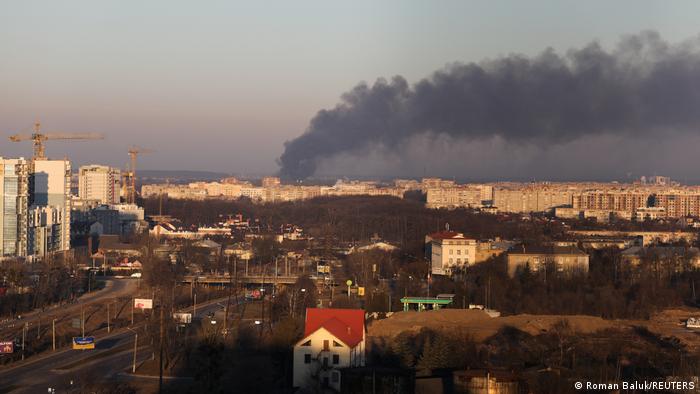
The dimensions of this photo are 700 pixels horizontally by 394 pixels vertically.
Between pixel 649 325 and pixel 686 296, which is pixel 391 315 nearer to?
pixel 649 325

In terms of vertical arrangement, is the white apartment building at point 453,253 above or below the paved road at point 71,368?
above

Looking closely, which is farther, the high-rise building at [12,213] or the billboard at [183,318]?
the high-rise building at [12,213]

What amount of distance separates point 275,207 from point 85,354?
123 ft

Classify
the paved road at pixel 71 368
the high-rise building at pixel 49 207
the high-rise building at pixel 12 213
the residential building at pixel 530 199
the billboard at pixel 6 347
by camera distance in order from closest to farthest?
the paved road at pixel 71 368 → the billboard at pixel 6 347 → the high-rise building at pixel 12 213 → the high-rise building at pixel 49 207 → the residential building at pixel 530 199

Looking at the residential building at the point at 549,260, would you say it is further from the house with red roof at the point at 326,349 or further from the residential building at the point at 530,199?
the residential building at the point at 530,199

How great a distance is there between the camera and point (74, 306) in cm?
1969

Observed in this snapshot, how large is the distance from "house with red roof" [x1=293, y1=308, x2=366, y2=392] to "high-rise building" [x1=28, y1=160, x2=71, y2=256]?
18047mm

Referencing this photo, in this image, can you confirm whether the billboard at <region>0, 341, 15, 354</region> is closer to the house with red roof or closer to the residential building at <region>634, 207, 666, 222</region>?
the house with red roof

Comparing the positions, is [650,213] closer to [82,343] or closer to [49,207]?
[49,207]

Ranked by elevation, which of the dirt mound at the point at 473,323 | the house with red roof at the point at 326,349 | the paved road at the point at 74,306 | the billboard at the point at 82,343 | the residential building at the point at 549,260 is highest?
the residential building at the point at 549,260

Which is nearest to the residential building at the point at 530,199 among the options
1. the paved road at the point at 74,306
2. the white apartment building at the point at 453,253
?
the white apartment building at the point at 453,253

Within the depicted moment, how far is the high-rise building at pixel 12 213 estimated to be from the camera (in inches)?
1077

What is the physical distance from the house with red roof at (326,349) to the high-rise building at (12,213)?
683 inches

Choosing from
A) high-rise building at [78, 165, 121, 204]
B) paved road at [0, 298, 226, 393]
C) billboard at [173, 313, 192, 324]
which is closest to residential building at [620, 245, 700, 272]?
billboard at [173, 313, 192, 324]
